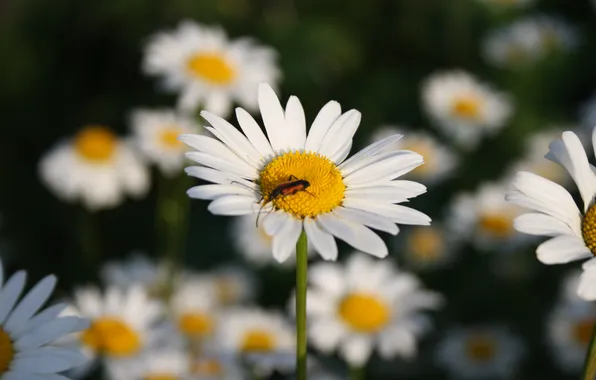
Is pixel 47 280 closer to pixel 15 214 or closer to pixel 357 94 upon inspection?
pixel 15 214

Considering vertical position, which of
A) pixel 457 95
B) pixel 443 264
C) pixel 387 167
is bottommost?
pixel 387 167

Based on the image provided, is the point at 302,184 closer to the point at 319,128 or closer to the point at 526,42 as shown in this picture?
the point at 319,128

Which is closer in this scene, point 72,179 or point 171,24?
point 72,179

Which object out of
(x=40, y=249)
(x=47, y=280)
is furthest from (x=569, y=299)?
(x=40, y=249)

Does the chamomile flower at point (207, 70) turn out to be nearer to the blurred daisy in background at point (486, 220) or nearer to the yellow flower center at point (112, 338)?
the yellow flower center at point (112, 338)

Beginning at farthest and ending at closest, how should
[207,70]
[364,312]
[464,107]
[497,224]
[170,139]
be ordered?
[464,107] < [497,224] < [170,139] < [207,70] < [364,312]

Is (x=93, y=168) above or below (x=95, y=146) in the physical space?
below

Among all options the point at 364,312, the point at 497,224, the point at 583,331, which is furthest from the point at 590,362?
the point at 497,224
